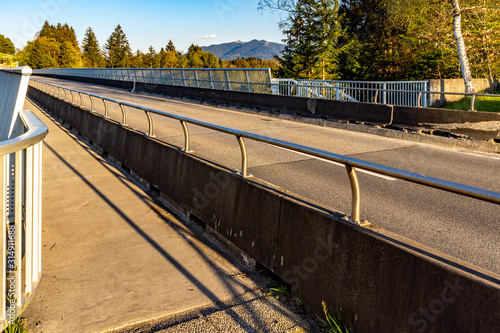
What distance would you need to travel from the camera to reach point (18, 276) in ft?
11.1

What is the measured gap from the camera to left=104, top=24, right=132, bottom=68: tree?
521ft

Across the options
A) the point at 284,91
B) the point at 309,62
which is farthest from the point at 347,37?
the point at 284,91

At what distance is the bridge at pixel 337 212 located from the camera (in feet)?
9.02

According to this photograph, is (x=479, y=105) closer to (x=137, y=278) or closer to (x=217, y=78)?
(x=217, y=78)

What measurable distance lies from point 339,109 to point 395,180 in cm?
821

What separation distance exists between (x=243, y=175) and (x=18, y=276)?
2599 mm

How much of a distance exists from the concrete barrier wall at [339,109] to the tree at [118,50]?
14402 centimetres

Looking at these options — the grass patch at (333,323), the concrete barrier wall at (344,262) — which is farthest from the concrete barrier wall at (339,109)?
the grass patch at (333,323)

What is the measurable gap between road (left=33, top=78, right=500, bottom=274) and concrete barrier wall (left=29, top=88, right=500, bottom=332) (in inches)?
69.8

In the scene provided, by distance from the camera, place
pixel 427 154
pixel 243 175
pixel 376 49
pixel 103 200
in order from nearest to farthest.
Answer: pixel 243 175 < pixel 103 200 < pixel 427 154 < pixel 376 49

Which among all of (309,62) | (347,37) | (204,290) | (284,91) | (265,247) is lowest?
(204,290)

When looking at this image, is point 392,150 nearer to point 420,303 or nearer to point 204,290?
point 204,290

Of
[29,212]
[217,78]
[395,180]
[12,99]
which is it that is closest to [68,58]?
[217,78]

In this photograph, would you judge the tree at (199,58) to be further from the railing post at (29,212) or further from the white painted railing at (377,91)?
the railing post at (29,212)
